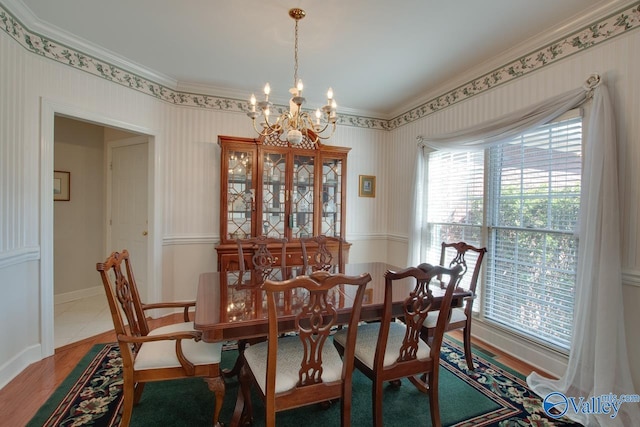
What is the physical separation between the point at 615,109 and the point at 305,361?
8.42ft

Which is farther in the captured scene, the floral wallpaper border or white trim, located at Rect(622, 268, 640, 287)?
the floral wallpaper border

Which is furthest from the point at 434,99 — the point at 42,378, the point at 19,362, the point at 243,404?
the point at 19,362

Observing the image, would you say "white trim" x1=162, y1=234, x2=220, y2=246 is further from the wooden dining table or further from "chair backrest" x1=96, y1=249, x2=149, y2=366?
"chair backrest" x1=96, y1=249, x2=149, y2=366

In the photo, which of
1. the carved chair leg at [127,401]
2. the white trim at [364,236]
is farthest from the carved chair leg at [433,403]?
the white trim at [364,236]

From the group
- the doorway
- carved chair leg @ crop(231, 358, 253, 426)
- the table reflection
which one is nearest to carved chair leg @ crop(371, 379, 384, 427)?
the table reflection

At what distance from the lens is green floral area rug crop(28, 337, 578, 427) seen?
5.84 ft

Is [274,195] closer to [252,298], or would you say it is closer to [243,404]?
[252,298]

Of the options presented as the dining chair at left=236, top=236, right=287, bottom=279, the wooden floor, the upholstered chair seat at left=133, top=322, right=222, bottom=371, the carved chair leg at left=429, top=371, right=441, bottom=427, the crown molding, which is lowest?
the wooden floor

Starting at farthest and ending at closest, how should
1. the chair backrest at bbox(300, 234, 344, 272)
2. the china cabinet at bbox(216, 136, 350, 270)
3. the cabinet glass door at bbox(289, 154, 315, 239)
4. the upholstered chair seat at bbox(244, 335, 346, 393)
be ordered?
the cabinet glass door at bbox(289, 154, 315, 239) < the china cabinet at bbox(216, 136, 350, 270) < the chair backrest at bbox(300, 234, 344, 272) < the upholstered chair seat at bbox(244, 335, 346, 393)

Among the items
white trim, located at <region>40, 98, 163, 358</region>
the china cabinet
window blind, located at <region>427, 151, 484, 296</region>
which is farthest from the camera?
the china cabinet

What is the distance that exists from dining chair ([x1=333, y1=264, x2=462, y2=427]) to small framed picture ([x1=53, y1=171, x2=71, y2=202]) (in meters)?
4.26

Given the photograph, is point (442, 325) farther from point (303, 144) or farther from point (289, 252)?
point (303, 144)

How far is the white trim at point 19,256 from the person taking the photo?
2.13m

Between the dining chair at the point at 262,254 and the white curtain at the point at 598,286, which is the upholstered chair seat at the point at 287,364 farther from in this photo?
the white curtain at the point at 598,286
